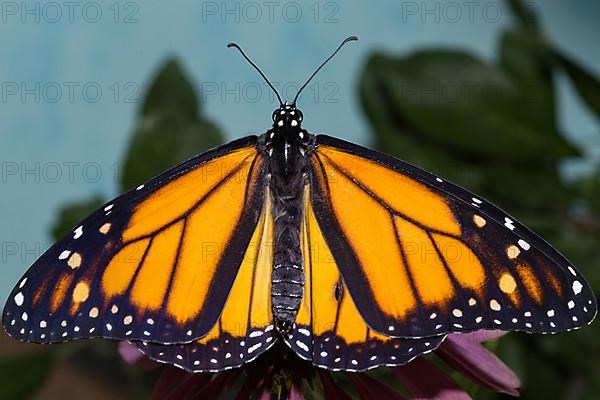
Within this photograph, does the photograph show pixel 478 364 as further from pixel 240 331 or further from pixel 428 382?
pixel 240 331

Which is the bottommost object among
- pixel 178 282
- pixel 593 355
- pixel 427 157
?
pixel 593 355

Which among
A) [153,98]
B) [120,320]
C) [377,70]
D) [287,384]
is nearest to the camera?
[120,320]

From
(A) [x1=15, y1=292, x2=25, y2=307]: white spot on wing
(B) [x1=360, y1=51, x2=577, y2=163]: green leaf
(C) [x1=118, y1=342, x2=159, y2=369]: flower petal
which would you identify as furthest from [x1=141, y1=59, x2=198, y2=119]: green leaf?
(A) [x1=15, y1=292, x2=25, y2=307]: white spot on wing

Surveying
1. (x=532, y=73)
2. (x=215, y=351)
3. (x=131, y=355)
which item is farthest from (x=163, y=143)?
(x=532, y=73)

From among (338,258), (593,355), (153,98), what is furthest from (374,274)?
(593,355)

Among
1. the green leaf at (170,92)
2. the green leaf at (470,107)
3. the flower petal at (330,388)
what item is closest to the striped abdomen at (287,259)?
the flower petal at (330,388)

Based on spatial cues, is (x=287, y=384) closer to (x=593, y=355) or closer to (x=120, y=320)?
(x=120, y=320)

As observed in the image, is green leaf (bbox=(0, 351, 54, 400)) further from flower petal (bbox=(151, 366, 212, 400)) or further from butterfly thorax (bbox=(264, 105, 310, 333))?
butterfly thorax (bbox=(264, 105, 310, 333))
